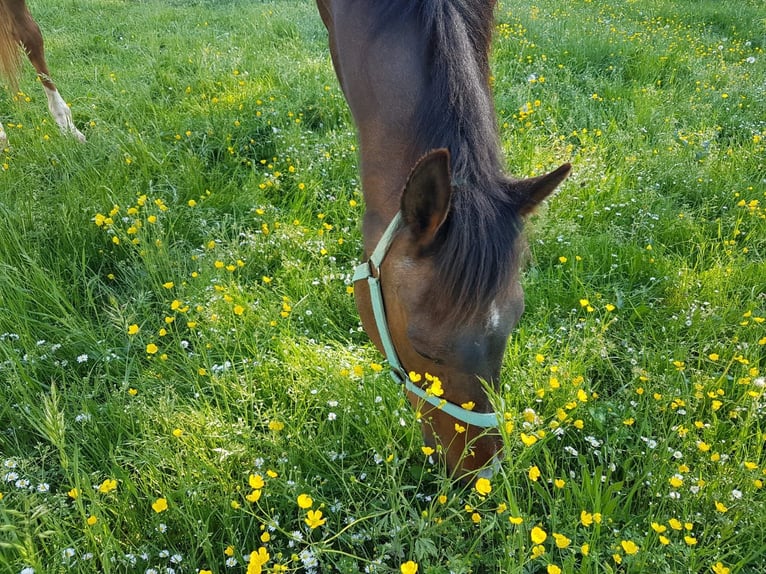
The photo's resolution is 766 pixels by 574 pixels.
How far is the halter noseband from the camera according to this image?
4.79ft

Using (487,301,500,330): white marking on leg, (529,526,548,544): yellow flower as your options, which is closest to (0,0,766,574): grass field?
(529,526,548,544): yellow flower

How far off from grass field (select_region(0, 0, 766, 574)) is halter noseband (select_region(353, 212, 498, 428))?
16 centimetres

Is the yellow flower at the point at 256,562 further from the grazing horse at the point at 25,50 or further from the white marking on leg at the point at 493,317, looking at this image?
the grazing horse at the point at 25,50

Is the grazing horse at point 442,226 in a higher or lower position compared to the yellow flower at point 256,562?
higher

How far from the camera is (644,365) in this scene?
7.41 feet

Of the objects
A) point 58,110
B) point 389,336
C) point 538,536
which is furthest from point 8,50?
point 538,536

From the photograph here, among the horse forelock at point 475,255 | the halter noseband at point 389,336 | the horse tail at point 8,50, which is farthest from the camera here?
the horse tail at point 8,50

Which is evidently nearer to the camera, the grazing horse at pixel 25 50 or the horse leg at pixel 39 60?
the grazing horse at pixel 25 50

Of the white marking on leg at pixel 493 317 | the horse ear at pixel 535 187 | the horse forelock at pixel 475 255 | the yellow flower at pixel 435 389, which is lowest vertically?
the yellow flower at pixel 435 389

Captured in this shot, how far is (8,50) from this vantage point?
3965 mm

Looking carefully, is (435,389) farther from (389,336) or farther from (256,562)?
(256,562)

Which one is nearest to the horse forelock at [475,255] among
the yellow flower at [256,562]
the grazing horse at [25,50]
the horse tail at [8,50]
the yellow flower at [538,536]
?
the yellow flower at [538,536]

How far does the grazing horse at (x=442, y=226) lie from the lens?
1.32 meters

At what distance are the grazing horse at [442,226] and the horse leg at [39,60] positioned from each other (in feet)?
11.3
